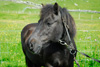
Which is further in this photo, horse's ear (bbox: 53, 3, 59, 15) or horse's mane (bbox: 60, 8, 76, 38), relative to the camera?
horse's mane (bbox: 60, 8, 76, 38)

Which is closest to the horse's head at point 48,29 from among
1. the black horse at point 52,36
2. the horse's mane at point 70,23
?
the black horse at point 52,36

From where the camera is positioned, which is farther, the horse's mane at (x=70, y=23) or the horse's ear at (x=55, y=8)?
the horse's mane at (x=70, y=23)

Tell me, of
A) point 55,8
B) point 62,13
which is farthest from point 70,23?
point 55,8

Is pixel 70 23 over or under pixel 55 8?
under

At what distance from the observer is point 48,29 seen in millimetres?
3148

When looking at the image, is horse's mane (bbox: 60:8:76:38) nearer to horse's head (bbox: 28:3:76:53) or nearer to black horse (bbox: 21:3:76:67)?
black horse (bbox: 21:3:76:67)

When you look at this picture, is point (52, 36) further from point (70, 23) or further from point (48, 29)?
point (70, 23)

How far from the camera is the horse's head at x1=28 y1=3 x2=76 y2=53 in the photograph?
3137 mm

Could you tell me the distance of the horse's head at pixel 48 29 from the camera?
10.3ft

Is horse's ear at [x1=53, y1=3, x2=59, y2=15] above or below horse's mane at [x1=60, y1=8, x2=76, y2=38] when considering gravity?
above

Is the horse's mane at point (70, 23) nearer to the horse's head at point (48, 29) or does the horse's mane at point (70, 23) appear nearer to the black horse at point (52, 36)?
the black horse at point (52, 36)

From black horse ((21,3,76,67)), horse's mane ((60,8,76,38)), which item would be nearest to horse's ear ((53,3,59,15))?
black horse ((21,3,76,67))

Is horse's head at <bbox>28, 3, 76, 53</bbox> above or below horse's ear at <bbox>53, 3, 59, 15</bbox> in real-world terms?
below

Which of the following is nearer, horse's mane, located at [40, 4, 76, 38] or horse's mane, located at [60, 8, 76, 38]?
horse's mane, located at [40, 4, 76, 38]
